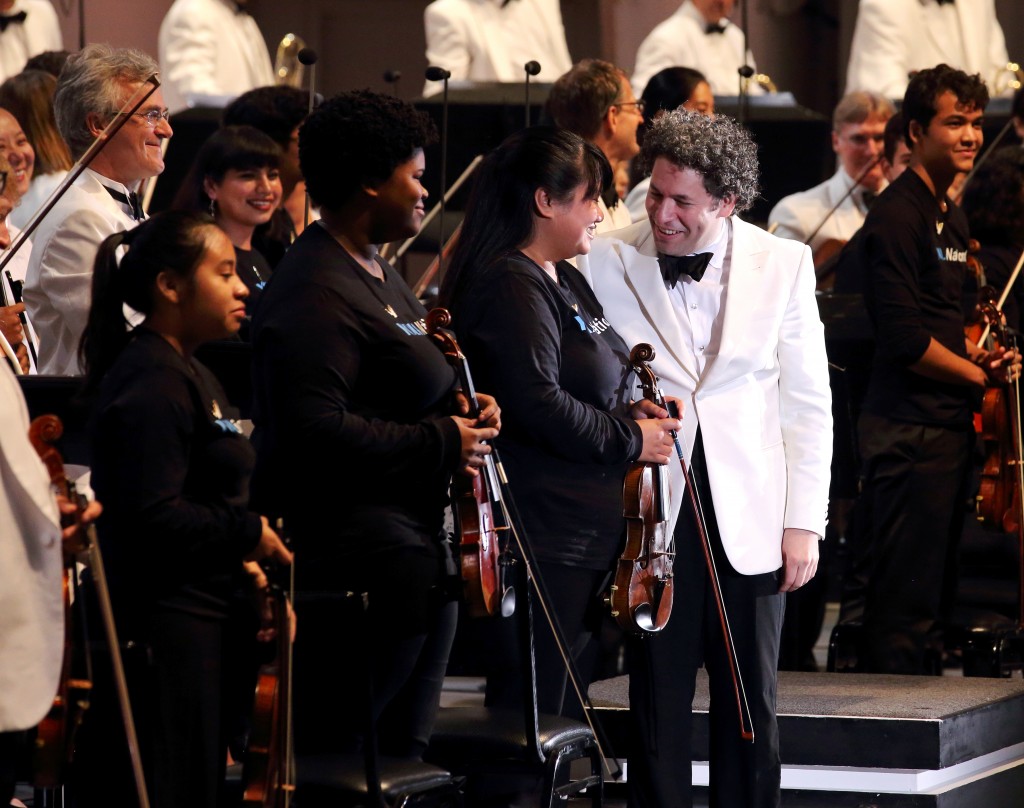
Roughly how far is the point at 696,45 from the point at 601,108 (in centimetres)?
359

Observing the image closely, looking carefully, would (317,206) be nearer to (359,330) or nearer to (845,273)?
(359,330)

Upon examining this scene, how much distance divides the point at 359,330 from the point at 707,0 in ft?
17.9

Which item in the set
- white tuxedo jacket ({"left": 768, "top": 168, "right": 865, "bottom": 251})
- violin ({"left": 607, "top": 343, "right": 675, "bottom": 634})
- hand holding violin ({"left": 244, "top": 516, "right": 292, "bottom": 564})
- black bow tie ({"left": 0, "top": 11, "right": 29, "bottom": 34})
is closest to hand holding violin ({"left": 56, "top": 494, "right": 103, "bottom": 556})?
hand holding violin ({"left": 244, "top": 516, "right": 292, "bottom": 564})

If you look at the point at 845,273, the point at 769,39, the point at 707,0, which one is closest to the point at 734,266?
the point at 845,273

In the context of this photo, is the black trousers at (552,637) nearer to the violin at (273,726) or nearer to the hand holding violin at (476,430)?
the hand holding violin at (476,430)

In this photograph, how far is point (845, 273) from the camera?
17.5 feet

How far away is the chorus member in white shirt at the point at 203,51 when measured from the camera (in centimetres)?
772

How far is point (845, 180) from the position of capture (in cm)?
641

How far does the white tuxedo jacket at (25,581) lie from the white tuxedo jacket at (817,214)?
4.25 m

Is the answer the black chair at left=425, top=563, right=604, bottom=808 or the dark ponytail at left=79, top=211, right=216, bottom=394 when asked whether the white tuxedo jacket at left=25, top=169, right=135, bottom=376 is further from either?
the black chair at left=425, top=563, right=604, bottom=808

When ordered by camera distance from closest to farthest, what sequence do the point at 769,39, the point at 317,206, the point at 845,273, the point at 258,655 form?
the point at 258,655, the point at 317,206, the point at 845,273, the point at 769,39

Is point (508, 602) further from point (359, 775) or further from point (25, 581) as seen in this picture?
point (25, 581)

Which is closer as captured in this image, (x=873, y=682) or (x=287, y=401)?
(x=287, y=401)

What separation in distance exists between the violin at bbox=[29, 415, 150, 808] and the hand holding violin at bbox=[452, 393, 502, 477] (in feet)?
1.98
